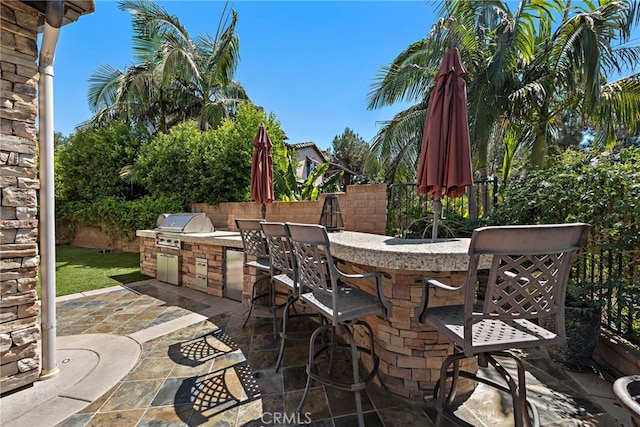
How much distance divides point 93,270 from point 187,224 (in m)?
3.42

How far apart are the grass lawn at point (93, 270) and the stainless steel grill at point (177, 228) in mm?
1230

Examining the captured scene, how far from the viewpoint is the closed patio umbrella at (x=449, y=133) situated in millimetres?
2605

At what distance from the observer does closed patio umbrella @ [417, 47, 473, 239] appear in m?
2.61

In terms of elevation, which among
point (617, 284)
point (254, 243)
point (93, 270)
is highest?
point (254, 243)

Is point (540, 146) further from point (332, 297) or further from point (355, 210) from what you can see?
point (332, 297)

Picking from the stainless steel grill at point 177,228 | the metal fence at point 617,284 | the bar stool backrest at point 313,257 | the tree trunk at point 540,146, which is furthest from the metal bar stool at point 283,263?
the tree trunk at point 540,146

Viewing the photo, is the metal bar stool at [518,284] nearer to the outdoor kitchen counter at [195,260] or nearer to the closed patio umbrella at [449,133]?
the closed patio umbrella at [449,133]

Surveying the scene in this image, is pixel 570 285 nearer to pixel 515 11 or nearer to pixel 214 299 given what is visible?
pixel 214 299

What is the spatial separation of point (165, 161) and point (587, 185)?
9993mm

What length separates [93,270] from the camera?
7234mm

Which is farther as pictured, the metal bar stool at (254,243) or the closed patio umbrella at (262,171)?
the closed patio umbrella at (262,171)

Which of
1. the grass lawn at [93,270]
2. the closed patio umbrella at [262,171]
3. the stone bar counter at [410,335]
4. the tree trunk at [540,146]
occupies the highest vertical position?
the tree trunk at [540,146]

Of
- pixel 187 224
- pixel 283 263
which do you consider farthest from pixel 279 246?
pixel 187 224

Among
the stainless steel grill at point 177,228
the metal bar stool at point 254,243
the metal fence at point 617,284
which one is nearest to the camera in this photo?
the metal fence at point 617,284
